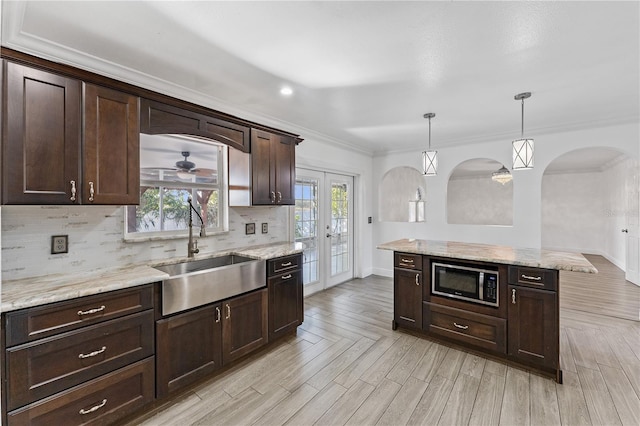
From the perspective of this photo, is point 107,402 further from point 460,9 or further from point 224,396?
point 460,9

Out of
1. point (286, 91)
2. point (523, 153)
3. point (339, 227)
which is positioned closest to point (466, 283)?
point (523, 153)

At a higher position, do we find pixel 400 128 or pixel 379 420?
pixel 400 128

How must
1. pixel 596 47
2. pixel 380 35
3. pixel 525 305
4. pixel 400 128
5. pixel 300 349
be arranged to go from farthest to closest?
pixel 400 128 → pixel 300 349 → pixel 525 305 → pixel 596 47 → pixel 380 35

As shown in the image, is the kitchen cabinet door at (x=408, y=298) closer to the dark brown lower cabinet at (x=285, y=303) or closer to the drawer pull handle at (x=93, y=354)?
the dark brown lower cabinet at (x=285, y=303)

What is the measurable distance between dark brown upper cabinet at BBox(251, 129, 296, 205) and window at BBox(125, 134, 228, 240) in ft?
1.36

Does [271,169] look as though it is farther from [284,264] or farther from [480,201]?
[480,201]

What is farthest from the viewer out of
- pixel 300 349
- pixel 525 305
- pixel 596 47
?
pixel 300 349

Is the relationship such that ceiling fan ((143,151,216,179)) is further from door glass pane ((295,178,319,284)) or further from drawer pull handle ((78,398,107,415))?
drawer pull handle ((78,398,107,415))

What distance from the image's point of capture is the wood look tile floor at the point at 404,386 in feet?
6.51

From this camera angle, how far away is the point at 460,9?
1.70 meters

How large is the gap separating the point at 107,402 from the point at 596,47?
13.4 feet

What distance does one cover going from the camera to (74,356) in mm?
1704

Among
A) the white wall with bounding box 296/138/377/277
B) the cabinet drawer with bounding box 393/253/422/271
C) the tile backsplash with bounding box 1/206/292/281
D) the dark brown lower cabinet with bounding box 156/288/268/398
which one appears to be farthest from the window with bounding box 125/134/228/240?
the cabinet drawer with bounding box 393/253/422/271

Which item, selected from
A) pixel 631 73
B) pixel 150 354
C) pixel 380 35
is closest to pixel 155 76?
pixel 380 35
